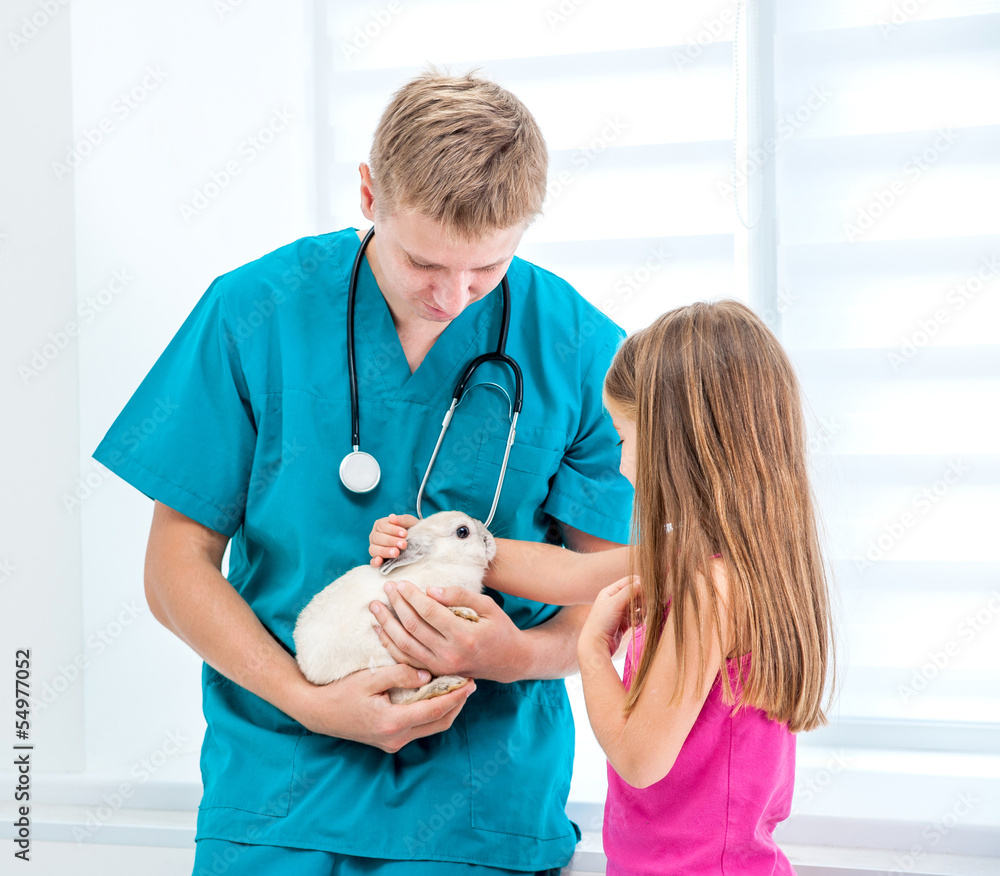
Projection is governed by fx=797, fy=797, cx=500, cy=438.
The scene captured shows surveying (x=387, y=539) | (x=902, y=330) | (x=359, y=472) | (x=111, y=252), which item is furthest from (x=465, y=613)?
(x=111, y=252)

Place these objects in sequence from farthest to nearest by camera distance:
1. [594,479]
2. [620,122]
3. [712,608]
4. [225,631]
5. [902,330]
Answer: [620,122], [902,330], [594,479], [225,631], [712,608]

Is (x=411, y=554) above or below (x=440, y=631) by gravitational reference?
above

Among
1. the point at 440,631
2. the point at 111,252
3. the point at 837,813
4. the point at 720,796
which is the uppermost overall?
the point at 111,252

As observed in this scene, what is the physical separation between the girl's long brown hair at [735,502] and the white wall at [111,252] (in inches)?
49.6

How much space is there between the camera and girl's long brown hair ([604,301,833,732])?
983 mm

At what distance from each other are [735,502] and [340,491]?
0.59m

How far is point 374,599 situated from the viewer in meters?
1.13

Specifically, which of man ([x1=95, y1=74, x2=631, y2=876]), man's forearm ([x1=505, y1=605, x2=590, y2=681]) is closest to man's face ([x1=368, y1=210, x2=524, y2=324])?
man ([x1=95, y1=74, x2=631, y2=876])

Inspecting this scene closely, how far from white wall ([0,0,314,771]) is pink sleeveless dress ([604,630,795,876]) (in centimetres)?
134

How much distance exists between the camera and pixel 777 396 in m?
1.04

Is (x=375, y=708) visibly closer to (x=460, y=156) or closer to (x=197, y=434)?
(x=197, y=434)

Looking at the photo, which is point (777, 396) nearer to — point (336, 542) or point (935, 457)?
point (336, 542)

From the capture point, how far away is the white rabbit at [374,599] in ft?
3.69

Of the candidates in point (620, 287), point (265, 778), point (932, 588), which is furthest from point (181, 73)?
point (932, 588)
